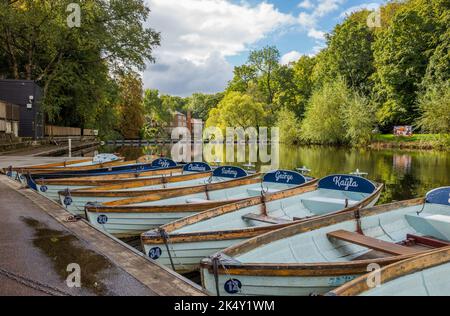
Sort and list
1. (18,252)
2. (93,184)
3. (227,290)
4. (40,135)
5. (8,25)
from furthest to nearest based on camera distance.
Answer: (40,135), (8,25), (93,184), (18,252), (227,290)

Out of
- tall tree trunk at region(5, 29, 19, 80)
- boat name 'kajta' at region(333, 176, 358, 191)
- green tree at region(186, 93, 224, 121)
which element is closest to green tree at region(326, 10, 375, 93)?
green tree at region(186, 93, 224, 121)

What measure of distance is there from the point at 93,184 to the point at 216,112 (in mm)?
57160

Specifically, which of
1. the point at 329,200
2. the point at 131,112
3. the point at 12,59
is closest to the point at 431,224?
the point at 329,200

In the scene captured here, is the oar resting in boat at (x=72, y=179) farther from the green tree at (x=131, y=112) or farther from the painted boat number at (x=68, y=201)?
the green tree at (x=131, y=112)

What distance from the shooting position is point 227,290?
4375 millimetres

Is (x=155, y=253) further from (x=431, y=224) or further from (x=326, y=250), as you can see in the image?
(x=431, y=224)

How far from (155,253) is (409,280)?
3.48m

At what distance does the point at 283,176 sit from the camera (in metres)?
10.6

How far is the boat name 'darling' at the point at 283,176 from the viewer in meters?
10.4

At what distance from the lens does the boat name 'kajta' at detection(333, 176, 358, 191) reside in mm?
9109

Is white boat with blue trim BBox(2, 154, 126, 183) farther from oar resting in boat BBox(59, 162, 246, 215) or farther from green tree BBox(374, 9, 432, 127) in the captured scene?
green tree BBox(374, 9, 432, 127)

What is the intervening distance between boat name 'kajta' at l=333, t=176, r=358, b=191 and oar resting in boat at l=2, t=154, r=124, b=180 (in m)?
9.17
